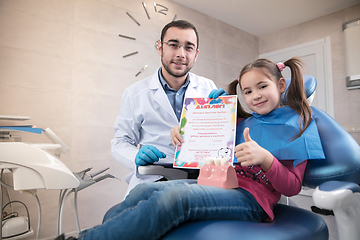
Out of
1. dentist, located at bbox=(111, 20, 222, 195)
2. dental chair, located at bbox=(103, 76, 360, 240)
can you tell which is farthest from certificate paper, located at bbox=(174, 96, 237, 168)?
dentist, located at bbox=(111, 20, 222, 195)

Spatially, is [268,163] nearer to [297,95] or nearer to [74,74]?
[297,95]

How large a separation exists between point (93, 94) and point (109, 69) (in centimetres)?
32

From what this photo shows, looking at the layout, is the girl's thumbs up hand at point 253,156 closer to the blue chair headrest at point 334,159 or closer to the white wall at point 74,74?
the blue chair headrest at point 334,159

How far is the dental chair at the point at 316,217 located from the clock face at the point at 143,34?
2.20 metres

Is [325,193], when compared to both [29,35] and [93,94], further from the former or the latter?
[29,35]

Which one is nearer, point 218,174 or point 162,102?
point 218,174

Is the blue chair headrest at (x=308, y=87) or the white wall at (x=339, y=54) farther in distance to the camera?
the white wall at (x=339, y=54)

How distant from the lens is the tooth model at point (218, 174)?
0.88 metres

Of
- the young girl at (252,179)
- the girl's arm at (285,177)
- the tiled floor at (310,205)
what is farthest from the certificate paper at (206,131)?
the tiled floor at (310,205)

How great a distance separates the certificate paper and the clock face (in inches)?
69.8

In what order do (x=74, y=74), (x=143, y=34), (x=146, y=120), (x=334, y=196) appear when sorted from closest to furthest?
(x=334, y=196) < (x=146, y=120) < (x=74, y=74) < (x=143, y=34)

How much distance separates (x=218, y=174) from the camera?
2.96ft

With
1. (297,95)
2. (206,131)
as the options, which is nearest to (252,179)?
(206,131)

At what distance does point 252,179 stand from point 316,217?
0.84 feet
